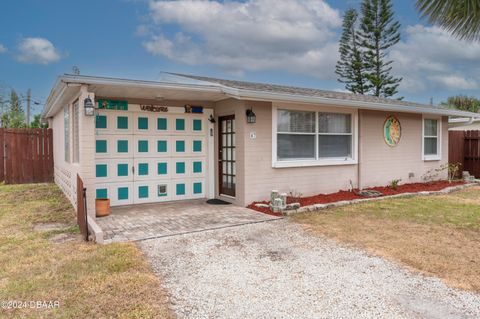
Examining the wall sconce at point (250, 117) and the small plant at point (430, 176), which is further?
the small plant at point (430, 176)

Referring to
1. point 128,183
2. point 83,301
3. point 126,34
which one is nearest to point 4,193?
point 128,183

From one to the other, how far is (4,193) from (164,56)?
410 inches

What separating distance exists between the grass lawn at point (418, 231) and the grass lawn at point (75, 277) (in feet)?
9.88

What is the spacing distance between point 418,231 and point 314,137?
359cm

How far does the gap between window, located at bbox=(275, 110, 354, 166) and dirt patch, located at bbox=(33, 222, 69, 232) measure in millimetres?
4558

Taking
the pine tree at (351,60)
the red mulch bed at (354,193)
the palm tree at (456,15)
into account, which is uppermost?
the pine tree at (351,60)

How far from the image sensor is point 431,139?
11812mm

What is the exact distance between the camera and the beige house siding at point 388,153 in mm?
9742

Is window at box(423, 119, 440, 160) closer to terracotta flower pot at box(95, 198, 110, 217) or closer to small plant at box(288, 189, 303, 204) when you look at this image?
small plant at box(288, 189, 303, 204)

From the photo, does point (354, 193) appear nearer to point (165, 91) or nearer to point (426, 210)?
point (426, 210)

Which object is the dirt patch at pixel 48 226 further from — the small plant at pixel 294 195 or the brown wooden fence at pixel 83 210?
the small plant at pixel 294 195

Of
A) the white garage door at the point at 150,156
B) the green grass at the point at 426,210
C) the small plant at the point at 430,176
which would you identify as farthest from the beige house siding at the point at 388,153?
the white garage door at the point at 150,156

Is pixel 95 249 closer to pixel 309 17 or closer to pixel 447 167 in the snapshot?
pixel 447 167

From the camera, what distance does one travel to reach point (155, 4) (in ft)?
46.7
